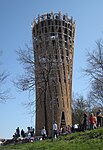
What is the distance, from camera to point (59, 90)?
194 feet

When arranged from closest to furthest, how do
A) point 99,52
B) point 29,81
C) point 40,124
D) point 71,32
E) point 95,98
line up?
1. point 29,81
2. point 99,52
3. point 95,98
4. point 40,124
5. point 71,32

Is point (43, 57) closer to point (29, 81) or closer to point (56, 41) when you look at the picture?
point (29, 81)

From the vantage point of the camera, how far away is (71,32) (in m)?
63.4

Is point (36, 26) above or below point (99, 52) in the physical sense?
above

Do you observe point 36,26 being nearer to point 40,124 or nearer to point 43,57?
point 40,124

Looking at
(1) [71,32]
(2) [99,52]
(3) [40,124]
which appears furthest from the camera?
(1) [71,32]

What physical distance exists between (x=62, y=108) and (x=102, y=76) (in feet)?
67.4

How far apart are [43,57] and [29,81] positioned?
2971 millimetres

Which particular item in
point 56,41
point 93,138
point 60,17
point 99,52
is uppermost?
point 60,17

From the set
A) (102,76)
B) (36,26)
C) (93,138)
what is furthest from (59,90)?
(93,138)

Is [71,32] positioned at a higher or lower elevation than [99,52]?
higher

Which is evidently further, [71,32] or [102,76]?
[71,32]

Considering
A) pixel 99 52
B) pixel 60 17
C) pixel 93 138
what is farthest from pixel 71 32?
pixel 93 138

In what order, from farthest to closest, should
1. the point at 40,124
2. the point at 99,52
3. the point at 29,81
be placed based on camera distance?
the point at 40,124
the point at 99,52
the point at 29,81
